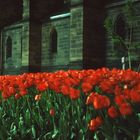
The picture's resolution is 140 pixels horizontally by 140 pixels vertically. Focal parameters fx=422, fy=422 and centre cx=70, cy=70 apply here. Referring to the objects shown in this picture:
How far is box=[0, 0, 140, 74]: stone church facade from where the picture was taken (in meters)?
21.4

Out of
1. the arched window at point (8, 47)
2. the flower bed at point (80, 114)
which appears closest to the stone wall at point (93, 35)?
the arched window at point (8, 47)

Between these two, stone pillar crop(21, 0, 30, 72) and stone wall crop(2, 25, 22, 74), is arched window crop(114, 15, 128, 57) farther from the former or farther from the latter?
stone wall crop(2, 25, 22, 74)

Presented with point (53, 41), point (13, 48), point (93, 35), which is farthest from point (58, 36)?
point (13, 48)

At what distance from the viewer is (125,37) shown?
21.1 m

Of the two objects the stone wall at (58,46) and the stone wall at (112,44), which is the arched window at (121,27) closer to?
the stone wall at (112,44)

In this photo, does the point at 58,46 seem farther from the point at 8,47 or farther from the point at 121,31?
the point at 8,47

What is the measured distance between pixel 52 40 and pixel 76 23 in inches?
196

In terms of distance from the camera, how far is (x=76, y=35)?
2188 centimetres

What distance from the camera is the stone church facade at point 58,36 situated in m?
21.4

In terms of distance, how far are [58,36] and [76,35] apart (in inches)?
156

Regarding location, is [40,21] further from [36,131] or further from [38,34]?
[36,131]

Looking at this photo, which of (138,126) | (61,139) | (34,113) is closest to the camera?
(138,126)

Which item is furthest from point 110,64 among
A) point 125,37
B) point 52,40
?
point 52,40

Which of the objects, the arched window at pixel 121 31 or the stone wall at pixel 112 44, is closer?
the stone wall at pixel 112 44
